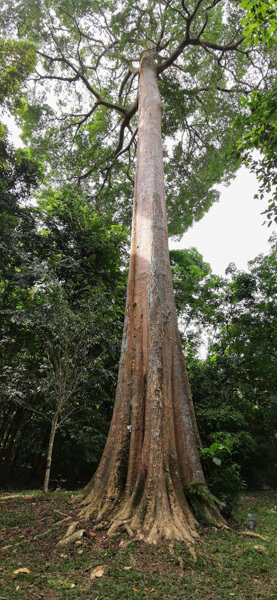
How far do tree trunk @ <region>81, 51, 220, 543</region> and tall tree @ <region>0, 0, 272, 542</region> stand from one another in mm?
12

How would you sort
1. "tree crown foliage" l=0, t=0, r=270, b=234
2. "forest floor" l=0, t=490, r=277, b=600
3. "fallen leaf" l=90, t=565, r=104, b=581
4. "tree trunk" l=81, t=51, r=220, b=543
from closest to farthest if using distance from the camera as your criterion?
"forest floor" l=0, t=490, r=277, b=600, "fallen leaf" l=90, t=565, r=104, b=581, "tree trunk" l=81, t=51, r=220, b=543, "tree crown foliage" l=0, t=0, r=270, b=234

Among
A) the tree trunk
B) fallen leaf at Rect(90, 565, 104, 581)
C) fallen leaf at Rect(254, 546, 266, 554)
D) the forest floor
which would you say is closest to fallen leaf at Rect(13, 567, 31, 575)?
the forest floor

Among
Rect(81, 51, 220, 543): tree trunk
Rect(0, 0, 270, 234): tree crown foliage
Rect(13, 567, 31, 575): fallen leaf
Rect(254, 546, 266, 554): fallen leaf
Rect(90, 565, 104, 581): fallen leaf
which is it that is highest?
Rect(0, 0, 270, 234): tree crown foliage

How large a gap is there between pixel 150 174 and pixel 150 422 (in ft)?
13.3

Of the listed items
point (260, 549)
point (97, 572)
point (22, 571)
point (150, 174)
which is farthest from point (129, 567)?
point (150, 174)

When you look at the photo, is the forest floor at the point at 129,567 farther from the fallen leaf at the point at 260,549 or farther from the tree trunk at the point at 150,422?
the tree trunk at the point at 150,422

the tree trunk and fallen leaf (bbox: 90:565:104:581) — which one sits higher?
the tree trunk

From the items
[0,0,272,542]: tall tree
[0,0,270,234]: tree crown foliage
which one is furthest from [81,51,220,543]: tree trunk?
[0,0,270,234]: tree crown foliage

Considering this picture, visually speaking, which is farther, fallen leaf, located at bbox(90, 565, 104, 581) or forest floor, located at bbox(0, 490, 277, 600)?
fallen leaf, located at bbox(90, 565, 104, 581)

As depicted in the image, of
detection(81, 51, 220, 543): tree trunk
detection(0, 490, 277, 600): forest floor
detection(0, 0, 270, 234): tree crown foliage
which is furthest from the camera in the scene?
detection(0, 0, 270, 234): tree crown foliage

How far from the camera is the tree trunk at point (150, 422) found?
3127mm

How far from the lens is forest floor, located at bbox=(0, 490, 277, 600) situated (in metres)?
2.16

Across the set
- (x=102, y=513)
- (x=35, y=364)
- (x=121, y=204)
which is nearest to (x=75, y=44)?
(x=121, y=204)

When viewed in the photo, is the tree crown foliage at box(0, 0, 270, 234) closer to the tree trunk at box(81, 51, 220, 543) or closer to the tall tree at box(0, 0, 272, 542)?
the tall tree at box(0, 0, 272, 542)
